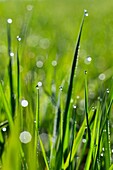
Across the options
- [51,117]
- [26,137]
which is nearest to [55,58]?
[51,117]

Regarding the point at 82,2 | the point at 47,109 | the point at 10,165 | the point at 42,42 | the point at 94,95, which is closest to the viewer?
the point at 10,165

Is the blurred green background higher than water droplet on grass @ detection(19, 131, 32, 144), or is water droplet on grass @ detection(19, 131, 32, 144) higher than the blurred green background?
the blurred green background

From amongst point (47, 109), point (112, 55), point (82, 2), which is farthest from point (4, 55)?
point (82, 2)

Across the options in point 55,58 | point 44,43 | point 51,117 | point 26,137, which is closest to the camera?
point 26,137

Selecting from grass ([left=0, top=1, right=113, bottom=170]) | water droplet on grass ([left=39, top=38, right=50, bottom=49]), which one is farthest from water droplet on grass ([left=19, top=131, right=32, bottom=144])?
water droplet on grass ([left=39, top=38, right=50, bottom=49])

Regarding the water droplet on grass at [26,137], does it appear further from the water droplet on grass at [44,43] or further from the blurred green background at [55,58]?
the water droplet on grass at [44,43]

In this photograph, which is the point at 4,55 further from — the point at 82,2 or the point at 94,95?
the point at 82,2

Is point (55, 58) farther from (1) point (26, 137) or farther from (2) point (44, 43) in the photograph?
(1) point (26, 137)

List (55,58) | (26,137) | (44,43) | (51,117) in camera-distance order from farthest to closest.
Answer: (44,43) → (55,58) → (51,117) → (26,137)

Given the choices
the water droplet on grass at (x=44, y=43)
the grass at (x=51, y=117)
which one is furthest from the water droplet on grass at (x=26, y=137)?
the water droplet on grass at (x=44, y=43)

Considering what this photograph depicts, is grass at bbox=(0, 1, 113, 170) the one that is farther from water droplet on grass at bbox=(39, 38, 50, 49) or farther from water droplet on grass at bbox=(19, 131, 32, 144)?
water droplet on grass at bbox=(39, 38, 50, 49)

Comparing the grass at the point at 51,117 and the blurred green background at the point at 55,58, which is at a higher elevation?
the blurred green background at the point at 55,58
